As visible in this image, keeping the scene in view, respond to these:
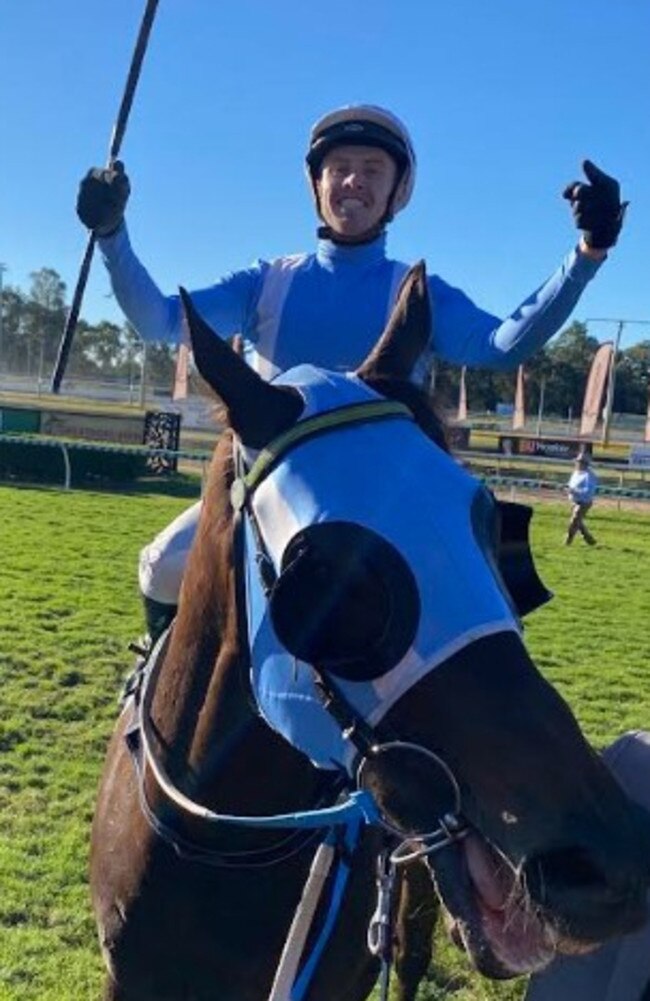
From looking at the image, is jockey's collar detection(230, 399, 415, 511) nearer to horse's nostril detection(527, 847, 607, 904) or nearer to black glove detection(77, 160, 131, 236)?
horse's nostril detection(527, 847, 607, 904)

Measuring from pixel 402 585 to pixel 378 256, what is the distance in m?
1.64

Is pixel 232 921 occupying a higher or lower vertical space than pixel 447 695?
lower

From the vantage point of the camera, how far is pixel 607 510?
28250 millimetres

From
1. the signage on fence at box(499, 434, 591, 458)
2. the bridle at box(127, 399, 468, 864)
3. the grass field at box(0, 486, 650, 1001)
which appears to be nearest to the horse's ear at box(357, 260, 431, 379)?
the bridle at box(127, 399, 468, 864)

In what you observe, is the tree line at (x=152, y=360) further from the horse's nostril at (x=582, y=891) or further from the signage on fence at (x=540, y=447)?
the horse's nostril at (x=582, y=891)

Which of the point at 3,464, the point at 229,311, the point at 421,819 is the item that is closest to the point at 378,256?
the point at 229,311

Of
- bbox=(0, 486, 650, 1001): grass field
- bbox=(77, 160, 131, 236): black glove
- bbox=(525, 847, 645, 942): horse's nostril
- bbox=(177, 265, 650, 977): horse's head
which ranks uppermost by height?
bbox=(77, 160, 131, 236): black glove

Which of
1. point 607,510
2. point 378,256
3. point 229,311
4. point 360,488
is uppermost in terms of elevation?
point 378,256

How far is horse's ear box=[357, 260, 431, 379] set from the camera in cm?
219

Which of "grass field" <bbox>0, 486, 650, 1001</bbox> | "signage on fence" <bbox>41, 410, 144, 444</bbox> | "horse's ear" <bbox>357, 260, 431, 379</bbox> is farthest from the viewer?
"signage on fence" <bbox>41, 410, 144, 444</bbox>

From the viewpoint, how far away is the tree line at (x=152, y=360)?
232 feet

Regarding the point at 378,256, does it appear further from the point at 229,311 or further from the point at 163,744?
the point at 163,744

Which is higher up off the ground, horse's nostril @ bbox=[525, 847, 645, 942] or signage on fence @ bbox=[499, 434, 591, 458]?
horse's nostril @ bbox=[525, 847, 645, 942]

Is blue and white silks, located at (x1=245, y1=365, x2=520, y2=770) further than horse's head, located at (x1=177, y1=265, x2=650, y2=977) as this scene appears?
Yes
